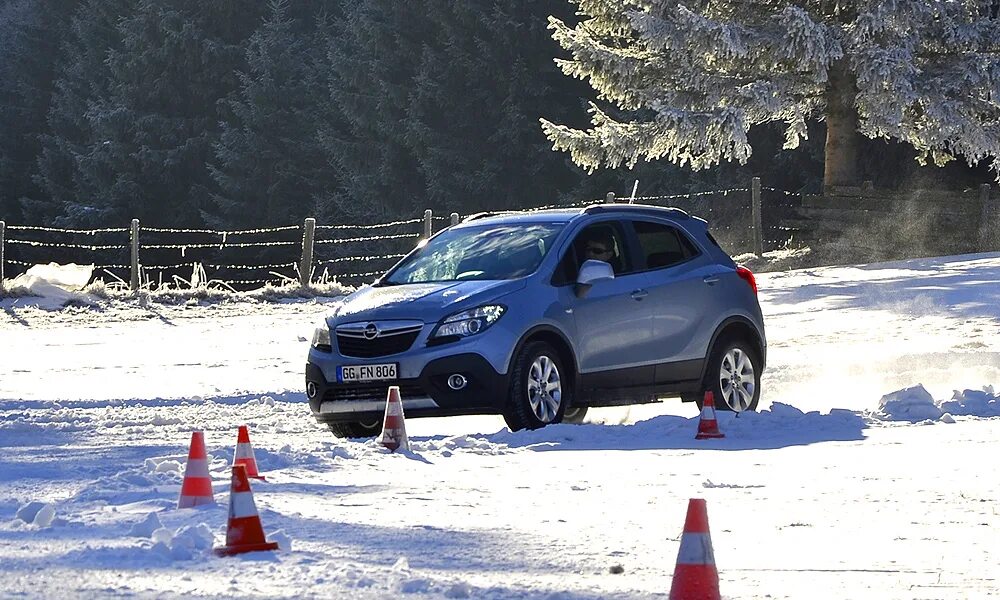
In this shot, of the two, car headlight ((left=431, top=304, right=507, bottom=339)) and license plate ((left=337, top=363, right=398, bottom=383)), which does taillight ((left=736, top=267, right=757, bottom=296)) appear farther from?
license plate ((left=337, top=363, right=398, bottom=383))

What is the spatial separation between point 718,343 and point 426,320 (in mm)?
2721

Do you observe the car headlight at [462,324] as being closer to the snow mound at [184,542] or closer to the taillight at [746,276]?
the taillight at [746,276]

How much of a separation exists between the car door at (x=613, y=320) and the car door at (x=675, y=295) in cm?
11

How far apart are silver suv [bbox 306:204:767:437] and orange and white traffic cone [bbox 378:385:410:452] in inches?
36.9

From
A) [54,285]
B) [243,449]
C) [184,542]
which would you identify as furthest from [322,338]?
[54,285]

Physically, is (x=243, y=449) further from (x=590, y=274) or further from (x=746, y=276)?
(x=746, y=276)

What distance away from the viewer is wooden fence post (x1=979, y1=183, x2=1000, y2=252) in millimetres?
32750

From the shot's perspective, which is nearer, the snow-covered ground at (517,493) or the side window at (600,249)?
the snow-covered ground at (517,493)

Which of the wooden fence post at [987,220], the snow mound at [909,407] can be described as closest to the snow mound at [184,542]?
the snow mound at [909,407]

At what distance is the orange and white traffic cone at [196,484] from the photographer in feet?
26.5

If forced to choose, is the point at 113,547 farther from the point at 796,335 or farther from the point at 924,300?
the point at 924,300

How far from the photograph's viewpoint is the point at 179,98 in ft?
231

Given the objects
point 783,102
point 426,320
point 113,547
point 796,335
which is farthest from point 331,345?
point 783,102

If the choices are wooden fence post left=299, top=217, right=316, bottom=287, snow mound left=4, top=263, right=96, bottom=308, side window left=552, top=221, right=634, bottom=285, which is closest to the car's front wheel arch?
side window left=552, top=221, right=634, bottom=285
